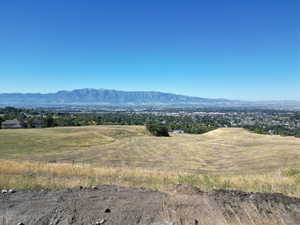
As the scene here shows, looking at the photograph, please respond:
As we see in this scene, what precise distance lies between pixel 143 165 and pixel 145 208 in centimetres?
1757

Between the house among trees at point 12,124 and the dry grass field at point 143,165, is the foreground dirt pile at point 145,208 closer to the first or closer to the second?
the dry grass field at point 143,165

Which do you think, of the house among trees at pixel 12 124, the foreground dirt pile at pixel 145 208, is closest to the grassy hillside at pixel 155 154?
the foreground dirt pile at pixel 145 208

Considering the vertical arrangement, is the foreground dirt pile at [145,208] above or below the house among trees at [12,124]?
above

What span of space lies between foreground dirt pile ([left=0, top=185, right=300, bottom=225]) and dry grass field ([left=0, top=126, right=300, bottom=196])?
63.2 inches

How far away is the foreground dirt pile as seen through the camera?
5.04m

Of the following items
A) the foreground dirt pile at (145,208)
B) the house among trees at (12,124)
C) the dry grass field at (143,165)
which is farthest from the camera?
the house among trees at (12,124)

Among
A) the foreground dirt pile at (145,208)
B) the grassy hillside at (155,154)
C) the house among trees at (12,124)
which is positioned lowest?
the house among trees at (12,124)

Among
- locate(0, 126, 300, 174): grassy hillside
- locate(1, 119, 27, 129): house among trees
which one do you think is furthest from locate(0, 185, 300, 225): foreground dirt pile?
locate(1, 119, 27, 129): house among trees

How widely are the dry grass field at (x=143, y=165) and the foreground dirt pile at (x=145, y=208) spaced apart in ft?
5.27

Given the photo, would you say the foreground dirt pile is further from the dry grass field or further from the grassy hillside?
the grassy hillside

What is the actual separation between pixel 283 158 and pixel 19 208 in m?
25.4

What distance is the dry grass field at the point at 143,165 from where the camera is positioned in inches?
352

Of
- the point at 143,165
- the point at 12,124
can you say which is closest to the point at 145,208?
the point at 143,165

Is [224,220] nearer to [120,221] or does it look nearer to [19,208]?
[120,221]
